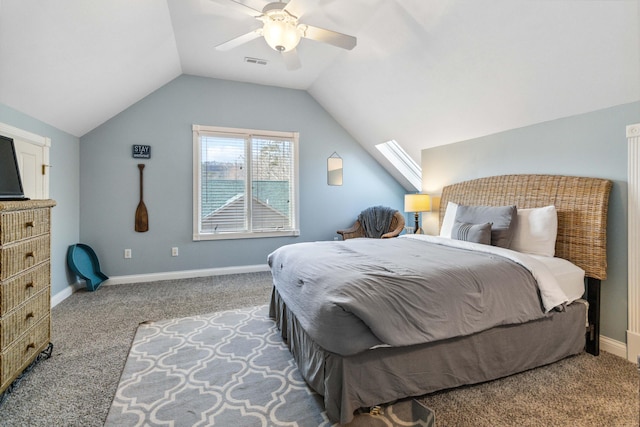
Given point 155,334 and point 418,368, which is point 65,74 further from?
point 418,368

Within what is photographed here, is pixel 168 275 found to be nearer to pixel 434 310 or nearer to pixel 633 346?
pixel 434 310

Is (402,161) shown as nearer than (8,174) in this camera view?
No

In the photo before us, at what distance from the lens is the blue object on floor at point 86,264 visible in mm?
3490

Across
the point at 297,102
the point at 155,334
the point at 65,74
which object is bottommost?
the point at 155,334

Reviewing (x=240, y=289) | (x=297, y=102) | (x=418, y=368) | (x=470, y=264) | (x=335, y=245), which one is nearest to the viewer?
(x=418, y=368)

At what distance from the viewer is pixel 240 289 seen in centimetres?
375

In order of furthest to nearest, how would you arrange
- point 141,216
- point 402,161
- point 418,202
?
1. point 402,161
2. point 418,202
3. point 141,216

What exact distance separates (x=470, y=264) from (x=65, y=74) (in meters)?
3.50

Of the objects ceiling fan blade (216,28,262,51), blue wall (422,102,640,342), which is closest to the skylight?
blue wall (422,102,640,342)

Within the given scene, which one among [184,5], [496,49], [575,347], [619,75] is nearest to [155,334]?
[184,5]

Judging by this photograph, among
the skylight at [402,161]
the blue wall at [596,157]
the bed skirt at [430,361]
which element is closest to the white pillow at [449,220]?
the blue wall at [596,157]

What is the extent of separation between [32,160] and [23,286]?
1502mm

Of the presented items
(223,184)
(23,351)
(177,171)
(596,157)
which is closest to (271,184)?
(223,184)

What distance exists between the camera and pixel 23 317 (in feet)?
5.99
